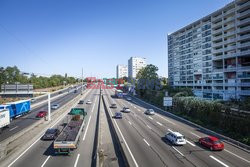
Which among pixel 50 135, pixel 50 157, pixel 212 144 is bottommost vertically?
pixel 50 157

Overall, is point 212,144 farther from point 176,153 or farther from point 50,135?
point 50,135

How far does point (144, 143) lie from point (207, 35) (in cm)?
7811

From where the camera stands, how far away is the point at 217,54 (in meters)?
81.1

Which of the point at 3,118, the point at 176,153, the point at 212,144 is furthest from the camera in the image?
the point at 3,118

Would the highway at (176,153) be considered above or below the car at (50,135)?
below

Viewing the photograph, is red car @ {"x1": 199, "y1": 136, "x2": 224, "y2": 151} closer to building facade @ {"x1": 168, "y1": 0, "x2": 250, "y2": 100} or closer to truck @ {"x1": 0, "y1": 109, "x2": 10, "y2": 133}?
truck @ {"x1": 0, "y1": 109, "x2": 10, "y2": 133}

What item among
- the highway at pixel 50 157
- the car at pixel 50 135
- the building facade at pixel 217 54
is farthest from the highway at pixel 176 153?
the building facade at pixel 217 54

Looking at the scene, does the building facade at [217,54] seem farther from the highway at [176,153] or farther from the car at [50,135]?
the car at [50,135]

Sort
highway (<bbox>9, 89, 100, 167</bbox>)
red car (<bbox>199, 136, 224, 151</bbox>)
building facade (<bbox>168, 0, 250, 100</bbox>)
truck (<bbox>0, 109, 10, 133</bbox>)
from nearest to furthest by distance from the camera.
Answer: highway (<bbox>9, 89, 100, 167</bbox>), red car (<bbox>199, 136, 224, 151</bbox>), truck (<bbox>0, 109, 10, 133</bbox>), building facade (<bbox>168, 0, 250, 100</bbox>)

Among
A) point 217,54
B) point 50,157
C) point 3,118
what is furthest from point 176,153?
point 217,54

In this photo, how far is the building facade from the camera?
220 feet

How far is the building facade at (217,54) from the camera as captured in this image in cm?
6694

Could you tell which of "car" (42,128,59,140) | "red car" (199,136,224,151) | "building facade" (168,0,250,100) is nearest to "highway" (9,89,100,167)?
"car" (42,128,59,140)

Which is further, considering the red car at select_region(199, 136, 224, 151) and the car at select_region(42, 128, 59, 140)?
the car at select_region(42, 128, 59, 140)
